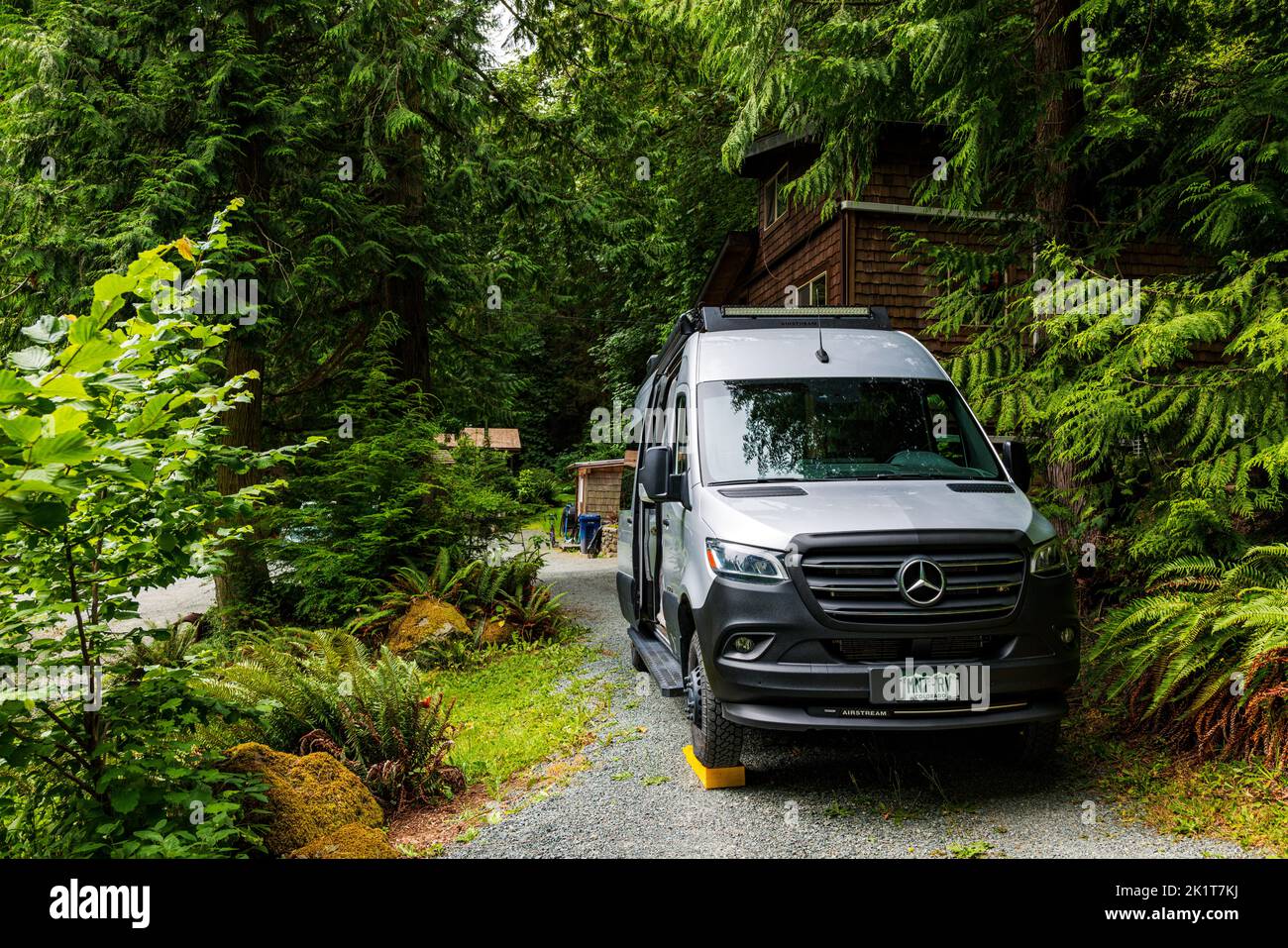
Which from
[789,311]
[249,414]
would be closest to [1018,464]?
[789,311]

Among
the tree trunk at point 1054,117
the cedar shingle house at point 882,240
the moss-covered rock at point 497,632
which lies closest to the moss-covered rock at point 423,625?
the moss-covered rock at point 497,632

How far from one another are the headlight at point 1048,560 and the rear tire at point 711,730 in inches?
70.9

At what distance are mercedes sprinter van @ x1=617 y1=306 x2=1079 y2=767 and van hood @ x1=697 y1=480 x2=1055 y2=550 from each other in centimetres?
1

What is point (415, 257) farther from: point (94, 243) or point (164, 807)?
point (164, 807)

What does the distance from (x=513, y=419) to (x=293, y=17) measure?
7.85 meters

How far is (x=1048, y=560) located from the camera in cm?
440

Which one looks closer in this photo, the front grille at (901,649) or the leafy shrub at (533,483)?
the front grille at (901,649)

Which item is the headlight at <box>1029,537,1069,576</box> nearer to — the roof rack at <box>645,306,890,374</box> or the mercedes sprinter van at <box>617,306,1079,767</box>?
the mercedes sprinter van at <box>617,306,1079,767</box>

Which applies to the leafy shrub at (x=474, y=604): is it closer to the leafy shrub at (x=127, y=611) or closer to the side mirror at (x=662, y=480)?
the side mirror at (x=662, y=480)

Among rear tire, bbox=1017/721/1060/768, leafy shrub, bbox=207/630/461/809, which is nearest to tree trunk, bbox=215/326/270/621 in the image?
leafy shrub, bbox=207/630/461/809

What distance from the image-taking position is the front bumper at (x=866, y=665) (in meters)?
4.10

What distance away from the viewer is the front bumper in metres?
4.10

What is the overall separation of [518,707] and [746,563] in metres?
3.46

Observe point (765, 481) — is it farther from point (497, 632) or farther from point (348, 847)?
point (497, 632)
